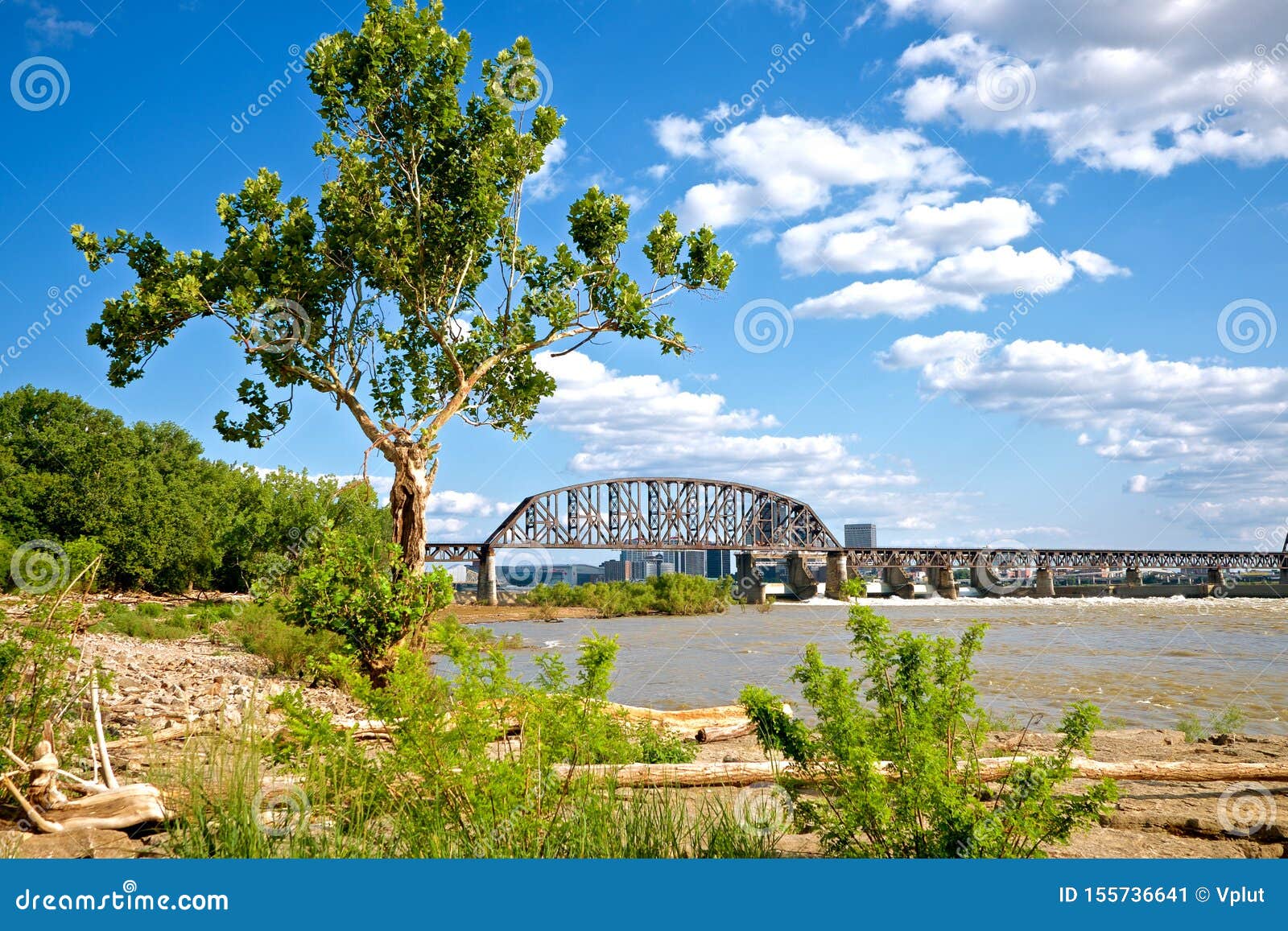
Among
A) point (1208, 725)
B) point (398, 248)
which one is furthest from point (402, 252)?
point (1208, 725)

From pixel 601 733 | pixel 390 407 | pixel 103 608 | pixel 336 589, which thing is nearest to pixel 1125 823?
pixel 601 733

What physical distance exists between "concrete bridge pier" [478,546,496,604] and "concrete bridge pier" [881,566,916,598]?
65.0 metres

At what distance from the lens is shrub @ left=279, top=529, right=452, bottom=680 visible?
1202cm

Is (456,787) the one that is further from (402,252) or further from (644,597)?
(644,597)

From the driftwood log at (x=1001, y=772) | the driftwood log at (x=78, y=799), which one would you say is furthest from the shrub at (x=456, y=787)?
the driftwood log at (x=1001, y=772)

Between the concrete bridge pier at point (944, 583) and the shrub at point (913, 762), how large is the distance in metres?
136

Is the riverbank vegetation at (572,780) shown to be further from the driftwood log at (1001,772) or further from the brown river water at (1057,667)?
the driftwood log at (1001,772)

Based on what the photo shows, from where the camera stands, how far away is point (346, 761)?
539cm

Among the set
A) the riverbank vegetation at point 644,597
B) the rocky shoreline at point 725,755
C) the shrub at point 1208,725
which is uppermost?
the rocky shoreline at point 725,755

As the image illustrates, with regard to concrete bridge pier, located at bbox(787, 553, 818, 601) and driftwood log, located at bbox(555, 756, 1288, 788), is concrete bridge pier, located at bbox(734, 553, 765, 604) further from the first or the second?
driftwood log, located at bbox(555, 756, 1288, 788)

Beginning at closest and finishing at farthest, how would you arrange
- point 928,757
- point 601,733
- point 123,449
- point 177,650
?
point 928,757 < point 601,733 < point 177,650 < point 123,449

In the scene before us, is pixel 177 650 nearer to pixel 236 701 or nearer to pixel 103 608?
pixel 103 608

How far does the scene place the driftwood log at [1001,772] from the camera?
7547mm

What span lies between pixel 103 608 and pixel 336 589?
39.2 ft
